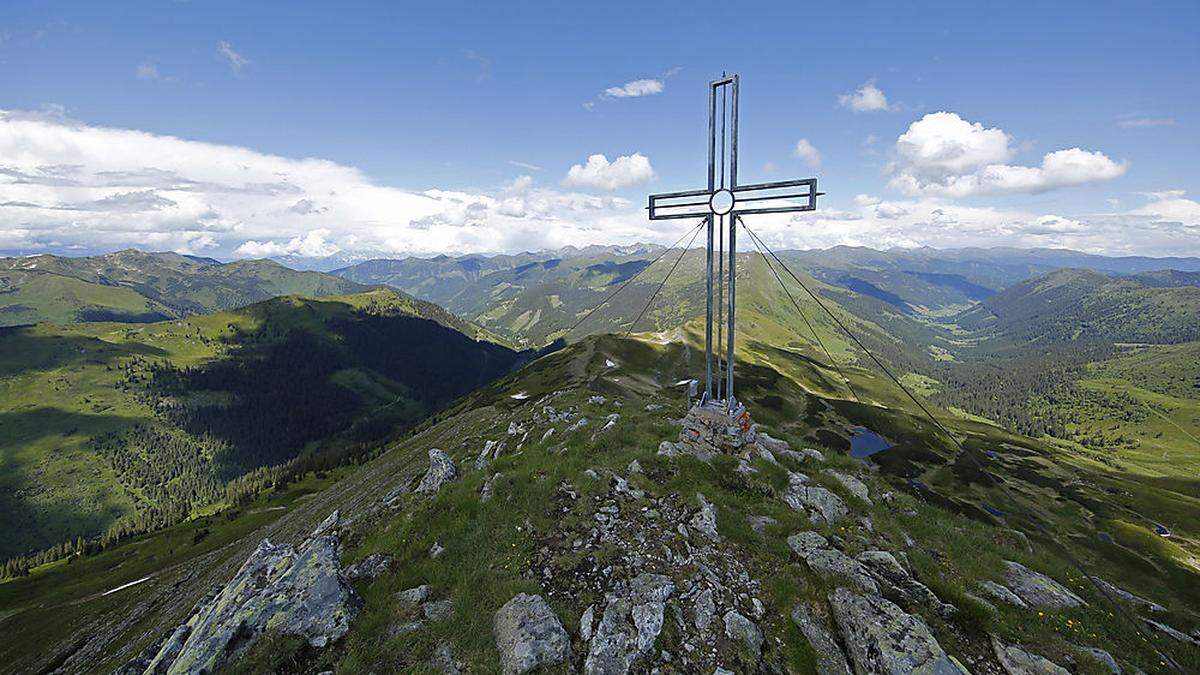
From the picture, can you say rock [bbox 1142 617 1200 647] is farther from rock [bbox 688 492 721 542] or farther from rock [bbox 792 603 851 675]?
rock [bbox 688 492 721 542]

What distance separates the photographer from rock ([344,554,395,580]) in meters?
17.2

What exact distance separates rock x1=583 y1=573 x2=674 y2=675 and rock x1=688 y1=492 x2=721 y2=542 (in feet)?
10.4

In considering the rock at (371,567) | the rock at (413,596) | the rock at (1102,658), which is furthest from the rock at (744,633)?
the rock at (371,567)

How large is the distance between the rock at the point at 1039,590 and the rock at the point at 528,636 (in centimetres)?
1614

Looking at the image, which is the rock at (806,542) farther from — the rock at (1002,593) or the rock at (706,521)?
the rock at (1002,593)

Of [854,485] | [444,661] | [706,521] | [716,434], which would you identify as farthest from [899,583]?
[444,661]

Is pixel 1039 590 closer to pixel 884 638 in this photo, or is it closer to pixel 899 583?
pixel 899 583

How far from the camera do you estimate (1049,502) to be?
365 ft

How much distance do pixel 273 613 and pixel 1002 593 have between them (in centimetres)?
2490

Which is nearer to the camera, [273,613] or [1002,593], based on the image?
[273,613]

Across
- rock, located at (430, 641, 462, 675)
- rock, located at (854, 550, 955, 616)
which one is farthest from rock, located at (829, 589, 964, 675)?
rock, located at (430, 641, 462, 675)

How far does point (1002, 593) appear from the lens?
15062 millimetres

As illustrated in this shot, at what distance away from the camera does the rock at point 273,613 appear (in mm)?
13867

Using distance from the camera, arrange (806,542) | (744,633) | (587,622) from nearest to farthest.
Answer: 1. (744,633)
2. (587,622)
3. (806,542)
